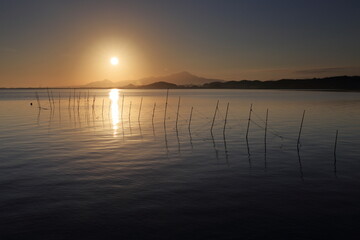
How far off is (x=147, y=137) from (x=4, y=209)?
48.2 ft

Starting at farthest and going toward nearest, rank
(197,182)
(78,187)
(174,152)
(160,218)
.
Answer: (174,152) < (197,182) < (78,187) < (160,218)

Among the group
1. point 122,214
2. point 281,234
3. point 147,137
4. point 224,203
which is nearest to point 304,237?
point 281,234

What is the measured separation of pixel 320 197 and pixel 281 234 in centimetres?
331

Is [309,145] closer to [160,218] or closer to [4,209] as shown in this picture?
[160,218]

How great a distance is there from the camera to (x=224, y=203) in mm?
9508

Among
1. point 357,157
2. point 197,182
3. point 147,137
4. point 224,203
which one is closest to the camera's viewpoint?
point 224,203

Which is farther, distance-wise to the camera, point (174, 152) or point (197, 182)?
point (174, 152)

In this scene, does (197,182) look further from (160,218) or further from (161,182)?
(160,218)

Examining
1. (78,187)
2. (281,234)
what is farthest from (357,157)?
(78,187)

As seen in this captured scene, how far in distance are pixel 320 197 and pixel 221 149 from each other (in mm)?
8472

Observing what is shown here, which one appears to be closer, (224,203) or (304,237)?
(304,237)

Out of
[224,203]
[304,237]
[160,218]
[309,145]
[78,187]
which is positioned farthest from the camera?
[309,145]

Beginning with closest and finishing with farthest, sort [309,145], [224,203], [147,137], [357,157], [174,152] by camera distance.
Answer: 1. [224,203]
2. [357,157]
3. [174,152]
4. [309,145]
5. [147,137]

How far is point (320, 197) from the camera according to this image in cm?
999
